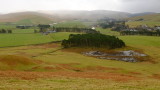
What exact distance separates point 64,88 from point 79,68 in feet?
136

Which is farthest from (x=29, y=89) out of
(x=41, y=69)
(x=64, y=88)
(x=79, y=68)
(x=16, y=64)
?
(x=79, y=68)

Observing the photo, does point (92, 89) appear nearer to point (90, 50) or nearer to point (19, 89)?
point (19, 89)

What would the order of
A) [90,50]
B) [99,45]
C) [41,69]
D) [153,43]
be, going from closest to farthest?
1. [41,69]
2. [90,50]
3. [99,45]
4. [153,43]

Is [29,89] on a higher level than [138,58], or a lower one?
higher

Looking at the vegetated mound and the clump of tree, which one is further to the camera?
the clump of tree

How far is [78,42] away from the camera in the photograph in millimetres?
147250

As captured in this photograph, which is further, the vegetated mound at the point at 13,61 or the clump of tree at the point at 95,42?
the clump of tree at the point at 95,42

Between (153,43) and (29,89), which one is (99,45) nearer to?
(153,43)

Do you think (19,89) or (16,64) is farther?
(16,64)

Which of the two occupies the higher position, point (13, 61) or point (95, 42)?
point (13, 61)

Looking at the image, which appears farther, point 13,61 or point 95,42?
point 95,42

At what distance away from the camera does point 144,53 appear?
120 m

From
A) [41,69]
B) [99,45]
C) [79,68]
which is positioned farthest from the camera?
[99,45]

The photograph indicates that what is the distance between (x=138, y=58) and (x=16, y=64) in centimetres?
6595
